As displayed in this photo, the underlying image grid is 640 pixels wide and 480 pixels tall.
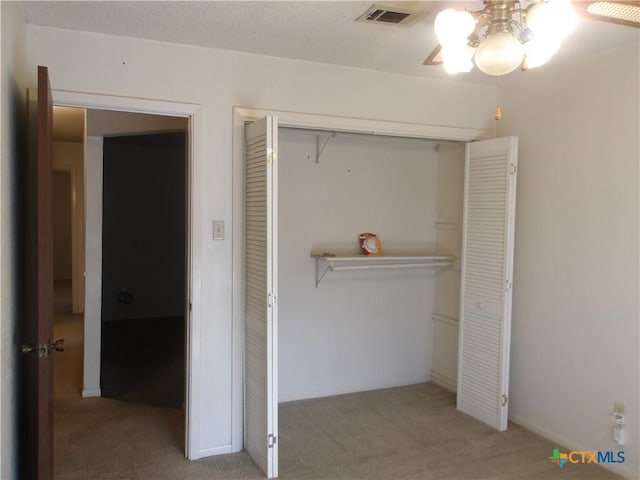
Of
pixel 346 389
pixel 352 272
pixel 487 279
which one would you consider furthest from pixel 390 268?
pixel 346 389

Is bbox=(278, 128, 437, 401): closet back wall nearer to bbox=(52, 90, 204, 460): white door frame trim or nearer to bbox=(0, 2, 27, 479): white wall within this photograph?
bbox=(52, 90, 204, 460): white door frame trim

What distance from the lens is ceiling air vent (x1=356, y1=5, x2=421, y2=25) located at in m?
2.27

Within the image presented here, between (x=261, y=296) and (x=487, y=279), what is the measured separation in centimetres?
162

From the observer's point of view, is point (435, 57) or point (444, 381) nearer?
point (435, 57)

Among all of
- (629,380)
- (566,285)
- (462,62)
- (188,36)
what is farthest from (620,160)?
(188,36)

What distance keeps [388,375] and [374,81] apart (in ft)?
7.72

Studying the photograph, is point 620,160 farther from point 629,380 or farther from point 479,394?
point 479,394

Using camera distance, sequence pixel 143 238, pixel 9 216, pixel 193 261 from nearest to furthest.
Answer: pixel 9 216
pixel 193 261
pixel 143 238

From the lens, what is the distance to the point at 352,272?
402 cm

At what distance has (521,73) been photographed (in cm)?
336

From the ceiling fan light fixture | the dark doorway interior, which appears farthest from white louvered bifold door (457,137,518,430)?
the dark doorway interior

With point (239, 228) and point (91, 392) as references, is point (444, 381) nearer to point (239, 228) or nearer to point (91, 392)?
point (239, 228)

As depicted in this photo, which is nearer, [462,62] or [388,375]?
[462,62]

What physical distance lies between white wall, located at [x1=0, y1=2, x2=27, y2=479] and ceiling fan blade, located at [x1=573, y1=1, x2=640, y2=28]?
200 centimetres
